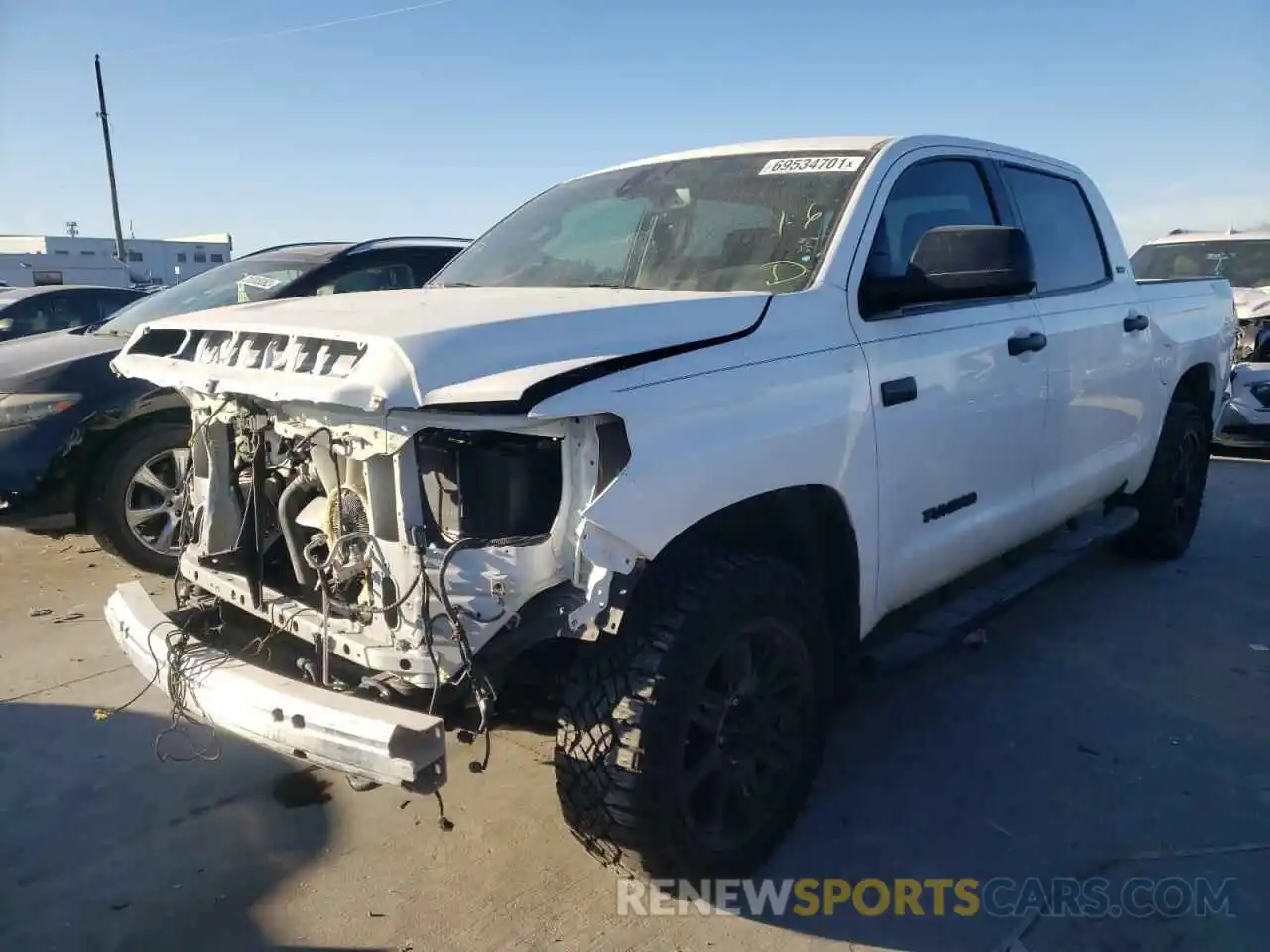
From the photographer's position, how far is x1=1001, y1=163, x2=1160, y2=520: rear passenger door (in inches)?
156

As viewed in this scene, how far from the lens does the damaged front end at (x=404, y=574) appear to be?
86.0 inches

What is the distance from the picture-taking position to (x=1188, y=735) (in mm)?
3598

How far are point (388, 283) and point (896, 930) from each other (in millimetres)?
4834

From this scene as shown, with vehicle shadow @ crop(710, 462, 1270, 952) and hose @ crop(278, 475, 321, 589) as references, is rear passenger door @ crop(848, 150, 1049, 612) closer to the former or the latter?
vehicle shadow @ crop(710, 462, 1270, 952)

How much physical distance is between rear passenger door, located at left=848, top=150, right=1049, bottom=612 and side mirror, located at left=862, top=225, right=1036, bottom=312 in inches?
2.5

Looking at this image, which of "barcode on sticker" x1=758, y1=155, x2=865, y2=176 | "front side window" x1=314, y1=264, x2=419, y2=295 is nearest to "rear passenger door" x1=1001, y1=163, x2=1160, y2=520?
"barcode on sticker" x1=758, y1=155, x2=865, y2=176

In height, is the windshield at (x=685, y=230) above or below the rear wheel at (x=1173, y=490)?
above

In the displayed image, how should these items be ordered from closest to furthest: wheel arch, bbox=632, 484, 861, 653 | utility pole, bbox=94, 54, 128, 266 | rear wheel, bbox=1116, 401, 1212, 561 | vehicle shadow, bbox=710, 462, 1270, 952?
wheel arch, bbox=632, 484, 861, 653, vehicle shadow, bbox=710, 462, 1270, 952, rear wheel, bbox=1116, 401, 1212, 561, utility pole, bbox=94, 54, 128, 266

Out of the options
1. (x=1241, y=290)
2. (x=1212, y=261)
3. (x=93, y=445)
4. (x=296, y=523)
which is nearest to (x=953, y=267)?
(x=296, y=523)

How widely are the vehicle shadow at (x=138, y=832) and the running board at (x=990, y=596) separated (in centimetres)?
187

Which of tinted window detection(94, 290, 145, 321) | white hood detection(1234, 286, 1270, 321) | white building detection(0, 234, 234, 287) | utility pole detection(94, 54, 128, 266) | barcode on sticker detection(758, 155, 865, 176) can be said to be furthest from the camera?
white building detection(0, 234, 234, 287)

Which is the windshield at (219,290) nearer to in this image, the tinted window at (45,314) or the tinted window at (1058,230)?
the tinted window at (1058,230)

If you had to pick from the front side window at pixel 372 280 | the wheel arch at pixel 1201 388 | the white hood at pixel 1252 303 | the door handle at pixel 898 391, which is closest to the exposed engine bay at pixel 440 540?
the door handle at pixel 898 391

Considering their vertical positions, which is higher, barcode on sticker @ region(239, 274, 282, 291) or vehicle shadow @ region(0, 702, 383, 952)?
barcode on sticker @ region(239, 274, 282, 291)
